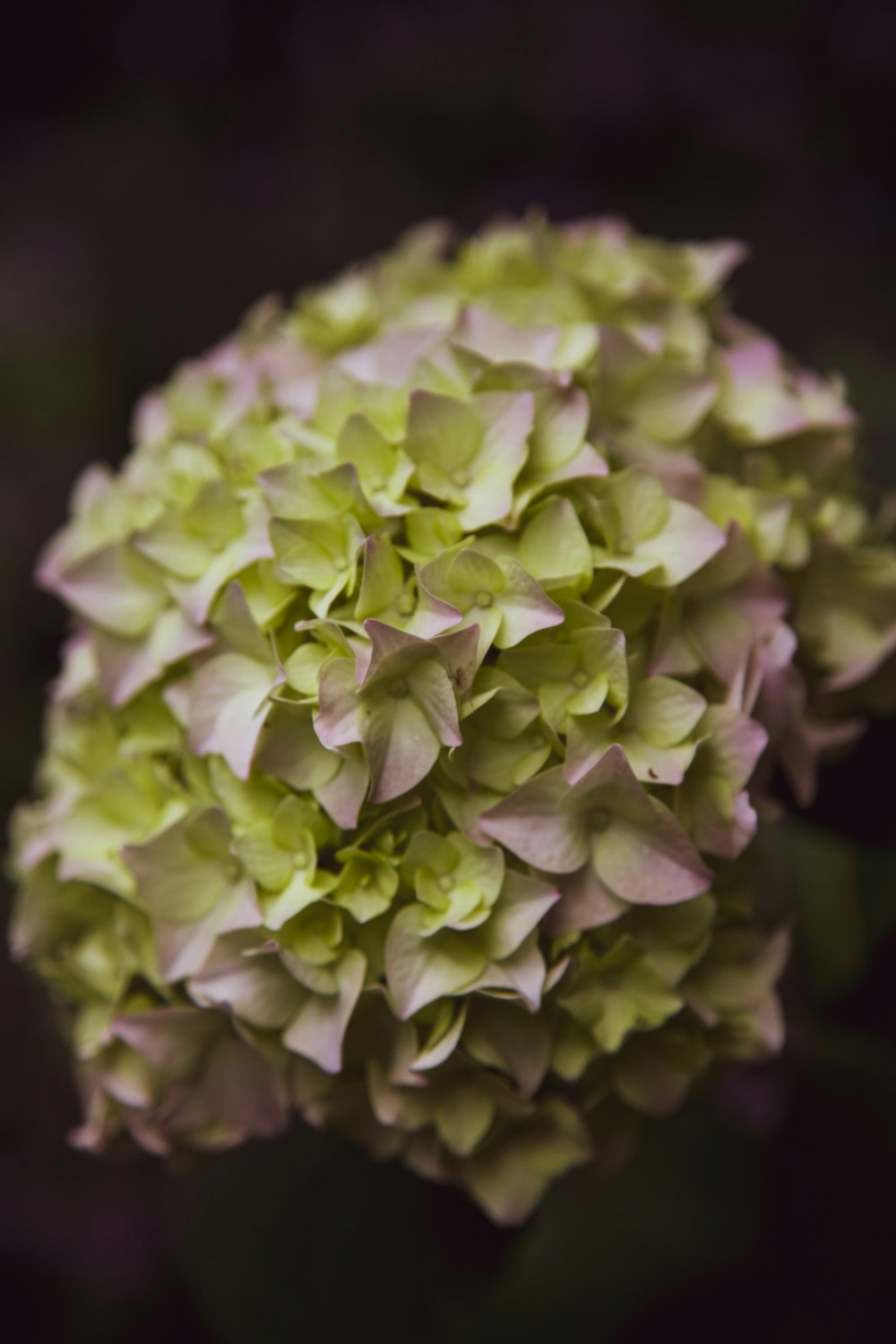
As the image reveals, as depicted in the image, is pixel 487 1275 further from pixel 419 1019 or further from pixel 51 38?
pixel 51 38

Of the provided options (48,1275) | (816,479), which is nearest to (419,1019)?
(816,479)

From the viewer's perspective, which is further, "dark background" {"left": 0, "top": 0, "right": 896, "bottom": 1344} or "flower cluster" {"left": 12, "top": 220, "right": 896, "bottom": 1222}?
"dark background" {"left": 0, "top": 0, "right": 896, "bottom": 1344}

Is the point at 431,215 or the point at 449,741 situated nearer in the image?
the point at 449,741

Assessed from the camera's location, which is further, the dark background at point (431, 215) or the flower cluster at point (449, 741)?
the dark background at point (431, 215)
